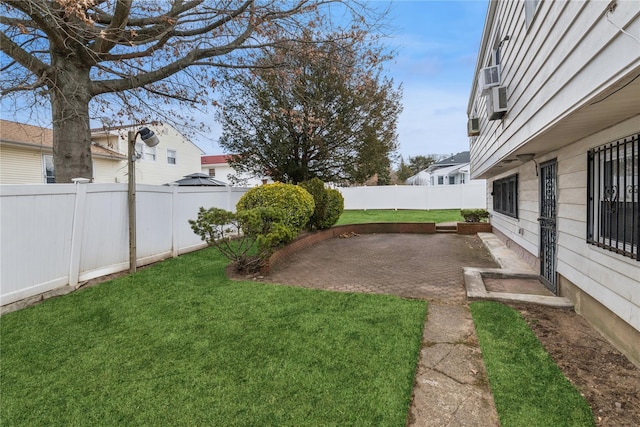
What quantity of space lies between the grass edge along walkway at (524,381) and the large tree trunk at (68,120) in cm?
721

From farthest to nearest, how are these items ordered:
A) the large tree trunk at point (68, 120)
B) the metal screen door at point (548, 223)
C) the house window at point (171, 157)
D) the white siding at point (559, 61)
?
the house window at point (171, 157) → the large tree trunk at point (68, 120) → the metal screen door at point (548, 223) → the white siding at point (559, 61)

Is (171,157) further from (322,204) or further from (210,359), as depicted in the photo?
(210,359)

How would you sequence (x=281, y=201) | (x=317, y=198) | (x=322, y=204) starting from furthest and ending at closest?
1. (x=322, y=204)
2. (x=317, y=198)
3. (x=281, y=201)

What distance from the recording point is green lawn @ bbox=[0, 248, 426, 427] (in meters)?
2.20

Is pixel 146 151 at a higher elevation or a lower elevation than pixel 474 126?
higher

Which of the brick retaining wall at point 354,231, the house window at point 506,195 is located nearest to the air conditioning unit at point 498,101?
the house window at point 506,195

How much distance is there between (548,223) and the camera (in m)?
4.97

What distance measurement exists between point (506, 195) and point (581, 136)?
210 inches

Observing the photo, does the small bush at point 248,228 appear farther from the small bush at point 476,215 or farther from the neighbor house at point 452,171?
the neighbor house at point 452,171

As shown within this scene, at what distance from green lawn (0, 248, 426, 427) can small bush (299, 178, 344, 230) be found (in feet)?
17.7

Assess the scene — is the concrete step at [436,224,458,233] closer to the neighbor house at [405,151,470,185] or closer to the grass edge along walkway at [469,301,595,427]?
the grass edge along walkway at [469,301,595,427]

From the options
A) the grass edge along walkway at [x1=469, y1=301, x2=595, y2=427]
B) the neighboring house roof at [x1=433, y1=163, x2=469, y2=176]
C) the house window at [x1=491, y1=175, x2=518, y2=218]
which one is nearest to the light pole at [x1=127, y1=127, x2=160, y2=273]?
the grass edge along walkway at [x1=469, y1=301, x2=595, y2=427]

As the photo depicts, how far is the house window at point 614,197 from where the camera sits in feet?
9.09

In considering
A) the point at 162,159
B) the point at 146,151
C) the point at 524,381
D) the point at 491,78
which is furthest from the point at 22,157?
the point at 524,381
